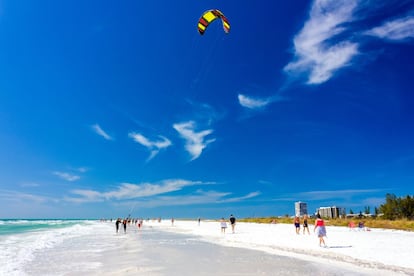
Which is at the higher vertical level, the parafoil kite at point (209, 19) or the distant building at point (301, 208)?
the parafoil kite at point (209, 19)

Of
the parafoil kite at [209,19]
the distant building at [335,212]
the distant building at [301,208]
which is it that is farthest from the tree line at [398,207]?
the parafoil kite at [209,19]

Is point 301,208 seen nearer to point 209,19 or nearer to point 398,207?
point 398,207

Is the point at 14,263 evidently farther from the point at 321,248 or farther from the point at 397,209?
the point at 397,209

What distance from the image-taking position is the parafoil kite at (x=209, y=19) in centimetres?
2247

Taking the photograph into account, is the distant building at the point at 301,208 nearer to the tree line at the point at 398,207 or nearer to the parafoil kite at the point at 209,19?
the tree line at the point at 398,207

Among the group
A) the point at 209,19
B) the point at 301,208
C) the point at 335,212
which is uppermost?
the point at 209,19

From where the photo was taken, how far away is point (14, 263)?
1441 centimetres

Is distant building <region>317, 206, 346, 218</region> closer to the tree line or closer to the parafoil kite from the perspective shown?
the tree line

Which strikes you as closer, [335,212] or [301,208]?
[335,212]

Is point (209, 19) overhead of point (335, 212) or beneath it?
overhead

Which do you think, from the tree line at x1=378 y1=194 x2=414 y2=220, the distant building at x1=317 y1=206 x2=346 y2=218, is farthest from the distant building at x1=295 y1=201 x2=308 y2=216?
the tree line at x1=378 y1=194 x2=414 y2=220

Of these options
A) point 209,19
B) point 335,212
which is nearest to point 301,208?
point 335,212

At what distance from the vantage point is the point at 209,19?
2291cm

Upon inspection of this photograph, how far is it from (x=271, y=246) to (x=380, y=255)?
7.31m
